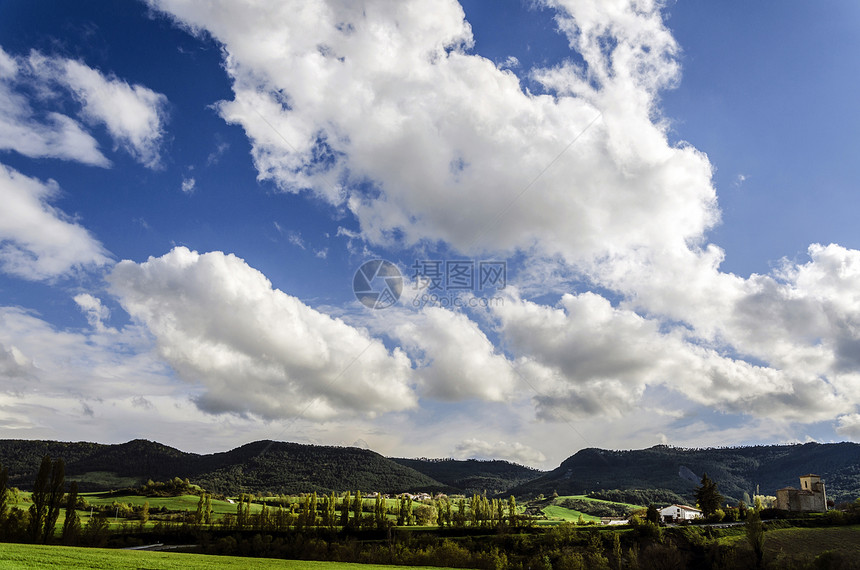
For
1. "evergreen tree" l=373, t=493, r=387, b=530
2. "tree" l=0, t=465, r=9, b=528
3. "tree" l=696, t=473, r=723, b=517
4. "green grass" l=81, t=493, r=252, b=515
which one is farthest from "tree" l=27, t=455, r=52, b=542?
"tree" l=696, t=473, r=723, b=517

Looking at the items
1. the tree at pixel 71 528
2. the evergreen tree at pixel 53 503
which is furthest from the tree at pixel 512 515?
the evergreen tree at pixel 53 503

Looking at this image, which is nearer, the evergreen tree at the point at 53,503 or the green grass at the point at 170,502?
the evergreen tree at the point at 53,503

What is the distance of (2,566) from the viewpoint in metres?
21.4

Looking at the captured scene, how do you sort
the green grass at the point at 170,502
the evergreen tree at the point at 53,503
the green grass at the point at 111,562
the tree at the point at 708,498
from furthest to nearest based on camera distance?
the green grass at the point at 170,502
the tree at the point at 708,498
the evergreen tree at the point at 53,503
the green grass at the point at 111,562

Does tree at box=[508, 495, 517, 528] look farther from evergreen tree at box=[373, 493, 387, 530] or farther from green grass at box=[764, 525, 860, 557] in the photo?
green grass at box=[764, 525, 860, 557]

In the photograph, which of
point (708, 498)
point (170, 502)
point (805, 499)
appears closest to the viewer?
point (708, 498)

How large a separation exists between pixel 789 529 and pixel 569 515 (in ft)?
389

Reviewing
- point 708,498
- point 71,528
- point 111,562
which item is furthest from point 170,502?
point 111,562

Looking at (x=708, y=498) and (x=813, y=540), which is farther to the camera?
(x=708, y=498)

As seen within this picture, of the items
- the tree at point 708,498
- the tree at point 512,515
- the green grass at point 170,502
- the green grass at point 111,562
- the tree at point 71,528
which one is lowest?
the green grass at point 170,502

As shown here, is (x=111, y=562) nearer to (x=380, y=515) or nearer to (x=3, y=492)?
(x=3, y=492)

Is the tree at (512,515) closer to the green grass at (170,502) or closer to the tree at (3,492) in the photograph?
the green grass at (170,502)

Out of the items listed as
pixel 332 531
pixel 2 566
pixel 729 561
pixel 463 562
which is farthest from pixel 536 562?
pixel 2 566

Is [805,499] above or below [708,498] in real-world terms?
above
